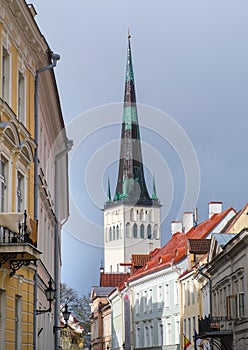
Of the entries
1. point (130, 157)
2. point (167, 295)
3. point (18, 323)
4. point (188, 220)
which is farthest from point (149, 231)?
point (18, 323)

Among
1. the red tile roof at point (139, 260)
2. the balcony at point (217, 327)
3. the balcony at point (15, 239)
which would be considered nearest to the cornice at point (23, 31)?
the balcony at point (15, 239)

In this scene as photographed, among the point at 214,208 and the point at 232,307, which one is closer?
the point at 232,307

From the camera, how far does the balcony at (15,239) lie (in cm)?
1495

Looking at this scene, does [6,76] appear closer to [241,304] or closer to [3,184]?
[3,184]

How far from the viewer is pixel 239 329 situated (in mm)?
34656

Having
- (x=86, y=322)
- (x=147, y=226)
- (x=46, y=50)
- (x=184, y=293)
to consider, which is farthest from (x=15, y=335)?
(x=147, y=226)

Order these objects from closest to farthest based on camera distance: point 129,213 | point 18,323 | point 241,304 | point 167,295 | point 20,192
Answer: point 18,323, point 20,192, point 241,304, point 167,295, point 129,213

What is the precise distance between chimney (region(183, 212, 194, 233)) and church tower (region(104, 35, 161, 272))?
74.3 m

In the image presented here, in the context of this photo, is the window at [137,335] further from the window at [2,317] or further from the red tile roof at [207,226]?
the window at [2,317]

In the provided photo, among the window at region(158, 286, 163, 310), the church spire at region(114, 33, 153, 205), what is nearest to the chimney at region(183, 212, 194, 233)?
the window at region(158, 286, 163, 310)

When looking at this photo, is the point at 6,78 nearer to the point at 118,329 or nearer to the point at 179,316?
the point at 179,316

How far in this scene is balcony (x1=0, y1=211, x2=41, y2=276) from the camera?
49.1 feet

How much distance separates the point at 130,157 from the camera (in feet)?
483

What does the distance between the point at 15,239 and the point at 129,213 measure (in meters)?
142
